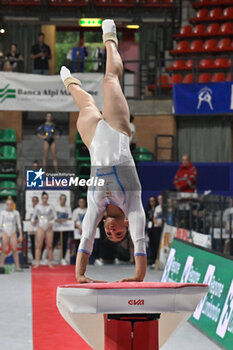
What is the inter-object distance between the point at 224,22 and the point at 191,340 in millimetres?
13865

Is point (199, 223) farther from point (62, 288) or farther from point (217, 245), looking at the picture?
point (62, 288)

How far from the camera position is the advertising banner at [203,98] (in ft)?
56.1

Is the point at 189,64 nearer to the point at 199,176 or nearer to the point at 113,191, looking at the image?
the point at 199,176

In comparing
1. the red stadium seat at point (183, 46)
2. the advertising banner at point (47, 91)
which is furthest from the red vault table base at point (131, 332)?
the red stadium seat at point (183, 46)

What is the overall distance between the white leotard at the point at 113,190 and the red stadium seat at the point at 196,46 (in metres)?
14.2

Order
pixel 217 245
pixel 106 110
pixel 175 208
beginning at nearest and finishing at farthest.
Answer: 1. pixel 106 110
2. pixel 217 245
3. pixel 175 208

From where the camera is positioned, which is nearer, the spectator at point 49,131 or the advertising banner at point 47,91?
the spectator at point 49,131

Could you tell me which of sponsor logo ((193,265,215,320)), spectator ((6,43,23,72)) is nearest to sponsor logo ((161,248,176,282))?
sponsor logo ((193,265,215,320))

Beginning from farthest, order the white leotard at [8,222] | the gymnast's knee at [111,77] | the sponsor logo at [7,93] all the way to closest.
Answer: the white leotard at [8,222] < the sponsor logo at [7,93] < the gymnast's knee at [111,77]

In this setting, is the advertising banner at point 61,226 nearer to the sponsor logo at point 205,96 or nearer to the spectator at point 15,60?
the spectator at point 15,60

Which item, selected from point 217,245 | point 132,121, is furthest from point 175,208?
point 132,121

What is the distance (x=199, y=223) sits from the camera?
12680mm

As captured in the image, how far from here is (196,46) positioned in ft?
64.4

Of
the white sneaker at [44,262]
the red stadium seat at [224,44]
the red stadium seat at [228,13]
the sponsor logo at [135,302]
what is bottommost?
the white sneaker at [44,262]
